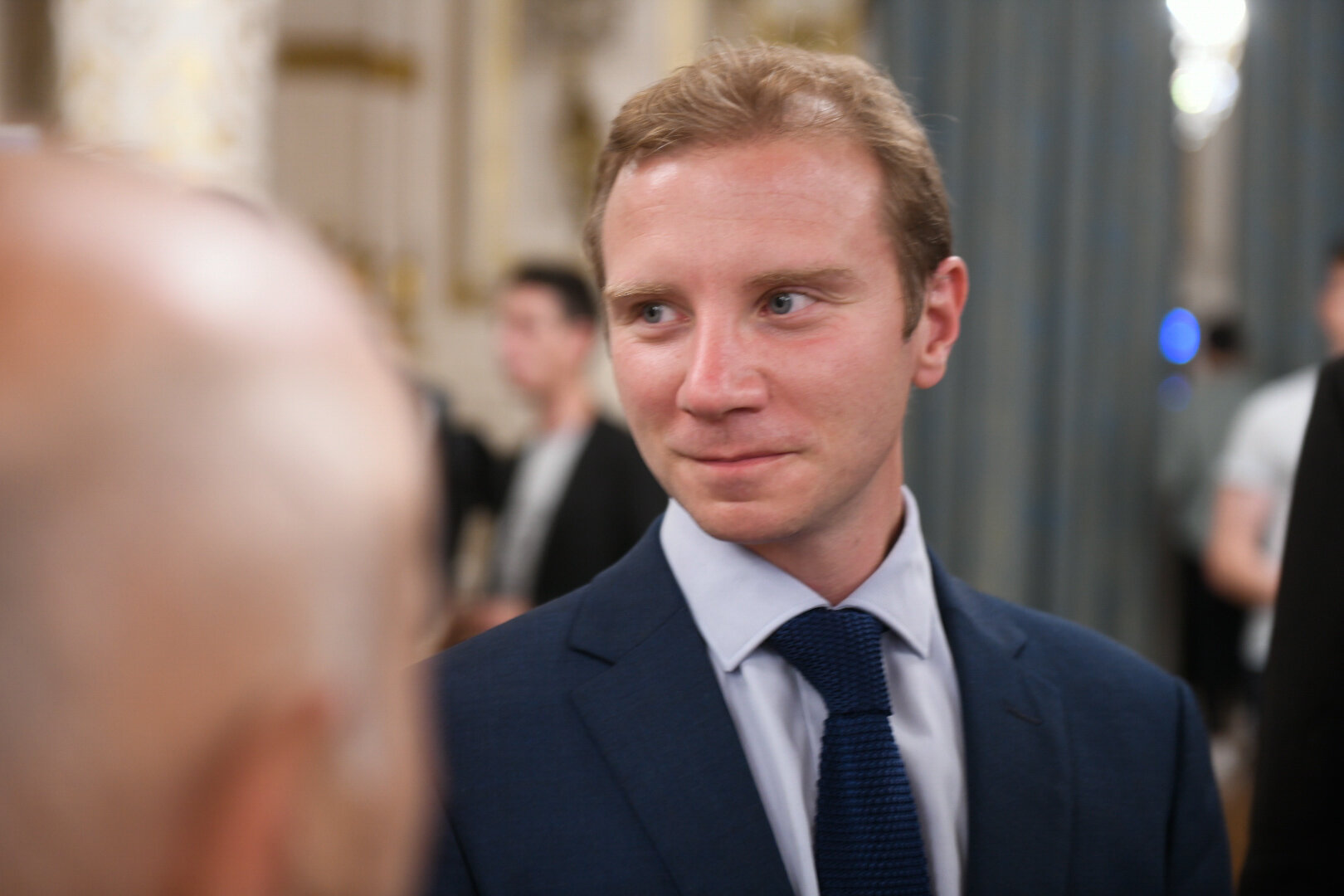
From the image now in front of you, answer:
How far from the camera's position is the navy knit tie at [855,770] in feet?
3.67

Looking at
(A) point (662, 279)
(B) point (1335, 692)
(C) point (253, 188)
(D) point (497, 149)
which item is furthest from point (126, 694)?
(D) point (497, 149)

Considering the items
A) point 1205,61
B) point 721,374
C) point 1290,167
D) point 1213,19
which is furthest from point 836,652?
point 1205,61

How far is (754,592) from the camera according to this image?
124cm

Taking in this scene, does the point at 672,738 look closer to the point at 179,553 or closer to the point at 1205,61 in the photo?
the point at 179,553

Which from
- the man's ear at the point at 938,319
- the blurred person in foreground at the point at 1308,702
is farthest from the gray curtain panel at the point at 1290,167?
the man's ear at the point at 938,319

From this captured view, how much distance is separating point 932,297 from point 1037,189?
5.00 m

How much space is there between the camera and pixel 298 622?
1.05 ft

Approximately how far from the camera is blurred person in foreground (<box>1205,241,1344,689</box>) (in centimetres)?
377

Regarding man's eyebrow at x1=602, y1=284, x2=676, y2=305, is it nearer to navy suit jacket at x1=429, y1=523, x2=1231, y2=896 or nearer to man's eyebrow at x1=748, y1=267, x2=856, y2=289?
man's eyebrow at x1=748, y1=267, x2=856, y2=289

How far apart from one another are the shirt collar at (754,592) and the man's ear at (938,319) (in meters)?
0.17

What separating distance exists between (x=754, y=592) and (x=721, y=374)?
0.24m

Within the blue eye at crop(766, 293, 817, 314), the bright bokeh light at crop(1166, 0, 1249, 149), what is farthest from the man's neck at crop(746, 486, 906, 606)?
the bright bokeh light at crop(1166, 0, 1249, 149)

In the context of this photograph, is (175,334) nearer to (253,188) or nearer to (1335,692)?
(1335,692)

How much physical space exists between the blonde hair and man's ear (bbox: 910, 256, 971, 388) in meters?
0.02
